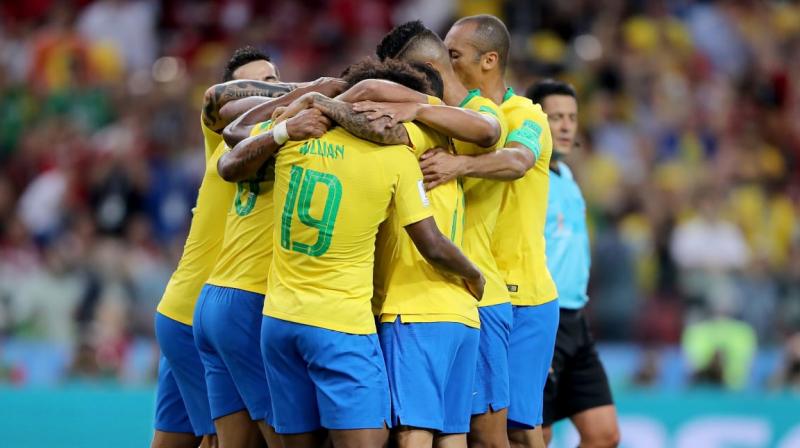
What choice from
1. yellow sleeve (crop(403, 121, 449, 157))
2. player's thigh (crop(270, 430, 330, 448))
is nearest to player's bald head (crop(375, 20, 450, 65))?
yellow sleeve (crop(403, 121, 449, 157))

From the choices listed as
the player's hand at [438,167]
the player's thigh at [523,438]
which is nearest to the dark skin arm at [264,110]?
the player's hand at [438,167]

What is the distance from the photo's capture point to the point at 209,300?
21.7 ft

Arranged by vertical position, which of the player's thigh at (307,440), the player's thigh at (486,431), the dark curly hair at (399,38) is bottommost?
the player's thigh at (486,431)

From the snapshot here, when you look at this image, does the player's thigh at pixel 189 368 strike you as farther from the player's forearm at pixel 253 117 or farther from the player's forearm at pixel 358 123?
the player's forearm at pixel 358 123

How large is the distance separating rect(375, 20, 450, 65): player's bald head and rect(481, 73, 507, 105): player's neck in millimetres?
387

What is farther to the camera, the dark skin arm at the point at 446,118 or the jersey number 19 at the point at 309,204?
the dark skin arm at the point at 446,118

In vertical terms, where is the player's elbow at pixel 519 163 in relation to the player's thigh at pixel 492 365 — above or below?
above

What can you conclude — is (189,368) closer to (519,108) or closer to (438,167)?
(438,167)

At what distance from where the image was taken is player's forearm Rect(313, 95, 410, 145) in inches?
238

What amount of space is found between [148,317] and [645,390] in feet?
14.6

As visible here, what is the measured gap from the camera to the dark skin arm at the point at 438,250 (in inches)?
242

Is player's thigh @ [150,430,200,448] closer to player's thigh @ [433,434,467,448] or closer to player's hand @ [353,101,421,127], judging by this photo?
player's thigh @ [433,434,467,448]

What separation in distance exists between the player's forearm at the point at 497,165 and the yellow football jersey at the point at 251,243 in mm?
923

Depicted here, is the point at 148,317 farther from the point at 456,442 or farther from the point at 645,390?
the point at 456,442
